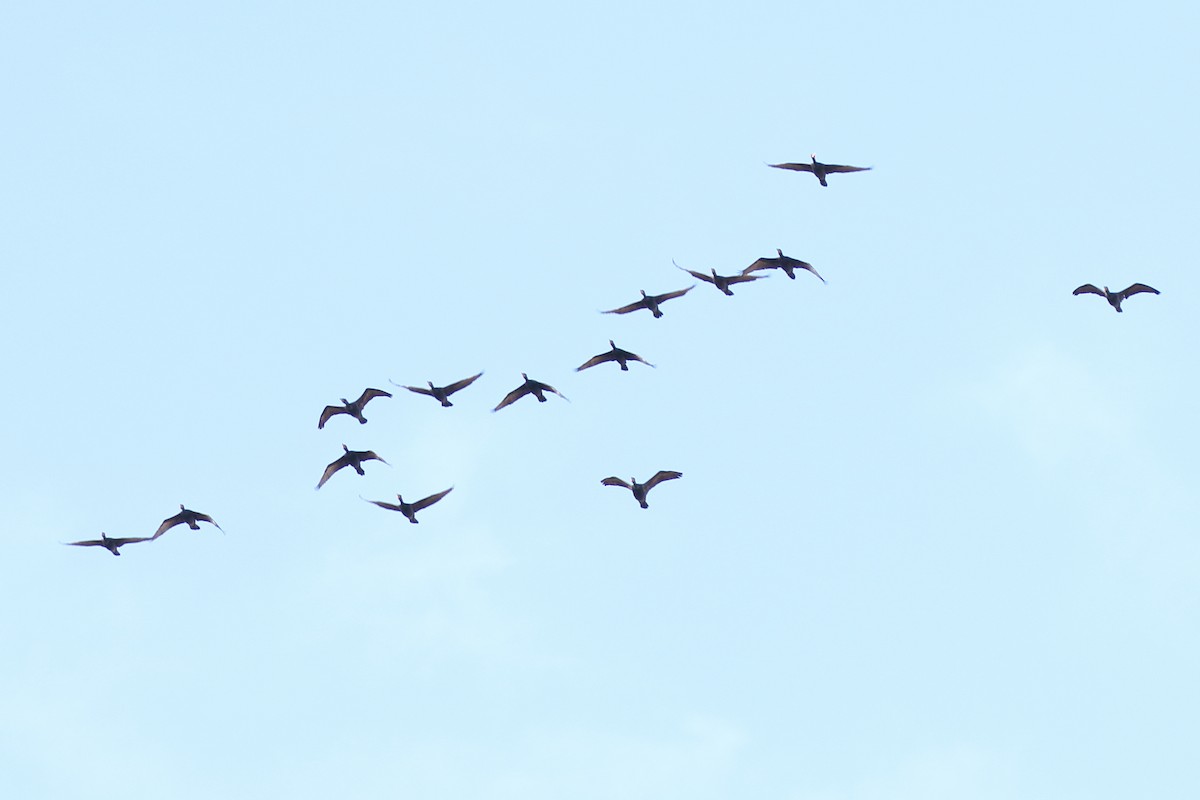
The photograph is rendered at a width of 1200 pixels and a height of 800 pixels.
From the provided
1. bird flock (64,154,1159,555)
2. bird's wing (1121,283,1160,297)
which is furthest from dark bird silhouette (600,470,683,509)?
bird's wing (1121,283,1160,297)

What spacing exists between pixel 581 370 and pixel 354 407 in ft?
28.8

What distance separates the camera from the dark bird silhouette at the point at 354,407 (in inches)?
2820

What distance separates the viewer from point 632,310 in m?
71.4

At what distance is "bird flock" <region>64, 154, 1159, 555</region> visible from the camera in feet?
232

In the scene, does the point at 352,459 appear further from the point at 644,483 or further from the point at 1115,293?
the point at 1115,293

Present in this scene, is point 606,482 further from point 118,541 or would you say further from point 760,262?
point 118,541

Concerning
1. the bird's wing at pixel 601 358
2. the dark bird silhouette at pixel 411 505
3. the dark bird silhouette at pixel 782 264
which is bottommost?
the dark bird silhouette at pixel 411 505

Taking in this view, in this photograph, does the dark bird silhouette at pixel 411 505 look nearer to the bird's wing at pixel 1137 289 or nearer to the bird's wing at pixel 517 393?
the bird's wing at pixel 517 393

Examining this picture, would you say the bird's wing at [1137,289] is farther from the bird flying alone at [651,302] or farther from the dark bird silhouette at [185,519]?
the dark bird silhouette at [185,519]

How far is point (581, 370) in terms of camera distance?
231 feet

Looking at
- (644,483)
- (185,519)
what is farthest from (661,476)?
(185,519)

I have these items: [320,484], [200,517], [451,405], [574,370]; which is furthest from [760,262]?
[200,517]

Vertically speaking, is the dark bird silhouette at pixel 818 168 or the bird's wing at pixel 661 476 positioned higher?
the dark bird silhouette at pixel 818 168

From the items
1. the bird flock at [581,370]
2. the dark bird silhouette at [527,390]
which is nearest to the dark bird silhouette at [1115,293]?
the bird flock at [581,370]
